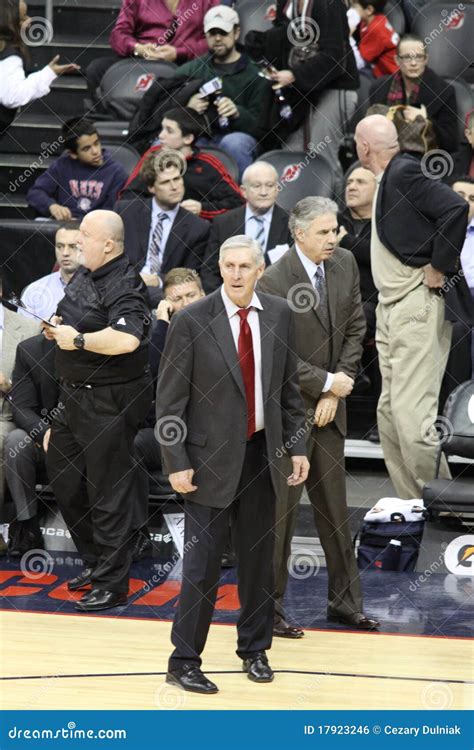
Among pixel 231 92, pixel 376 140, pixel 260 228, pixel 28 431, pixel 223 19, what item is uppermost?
pixel 376 140

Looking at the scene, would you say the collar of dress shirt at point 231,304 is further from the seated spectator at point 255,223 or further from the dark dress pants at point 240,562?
the seated spectator at point 255,223

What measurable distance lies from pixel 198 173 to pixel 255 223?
0.73m

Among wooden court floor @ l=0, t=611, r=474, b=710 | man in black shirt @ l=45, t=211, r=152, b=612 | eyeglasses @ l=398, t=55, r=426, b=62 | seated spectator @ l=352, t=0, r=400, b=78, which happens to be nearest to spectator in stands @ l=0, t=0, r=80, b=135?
seated spectator @ l=352, t=0, r=400, b=78

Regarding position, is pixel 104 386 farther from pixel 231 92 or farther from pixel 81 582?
pixel 231 92

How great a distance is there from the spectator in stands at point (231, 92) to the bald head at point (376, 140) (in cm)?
260

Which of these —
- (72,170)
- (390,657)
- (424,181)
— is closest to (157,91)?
(72,170)

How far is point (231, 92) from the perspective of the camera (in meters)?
9.50

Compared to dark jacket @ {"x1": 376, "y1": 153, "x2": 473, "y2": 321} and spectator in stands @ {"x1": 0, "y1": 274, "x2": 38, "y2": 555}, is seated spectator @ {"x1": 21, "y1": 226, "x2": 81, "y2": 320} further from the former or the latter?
dark jacket @ {"x1": 376, "y1": 153, "x2": 473, "y2": 321}

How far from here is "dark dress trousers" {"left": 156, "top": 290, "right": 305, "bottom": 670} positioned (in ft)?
17.3

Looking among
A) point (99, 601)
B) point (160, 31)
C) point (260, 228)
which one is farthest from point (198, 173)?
point (99, 601)

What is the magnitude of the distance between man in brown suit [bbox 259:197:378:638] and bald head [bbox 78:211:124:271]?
75 centimetres

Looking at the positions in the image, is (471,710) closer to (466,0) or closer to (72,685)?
(72,685)

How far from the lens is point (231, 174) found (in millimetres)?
9172

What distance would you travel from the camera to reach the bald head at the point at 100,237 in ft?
21.0
